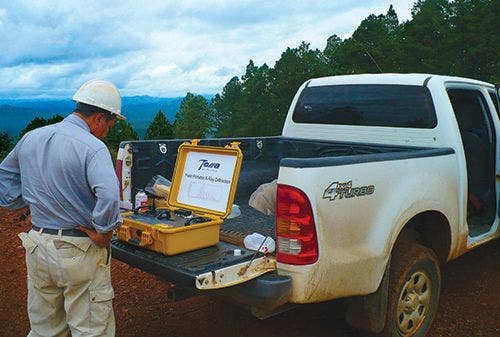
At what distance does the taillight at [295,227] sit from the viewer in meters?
2.72

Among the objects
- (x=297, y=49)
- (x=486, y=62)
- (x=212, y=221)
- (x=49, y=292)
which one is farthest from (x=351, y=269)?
(x=297, y=49)

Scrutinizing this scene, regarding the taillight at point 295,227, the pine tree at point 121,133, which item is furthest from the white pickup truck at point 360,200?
the pine tree at point 121,133

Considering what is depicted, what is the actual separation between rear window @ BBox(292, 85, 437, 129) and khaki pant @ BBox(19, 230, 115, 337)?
2805 millimetres

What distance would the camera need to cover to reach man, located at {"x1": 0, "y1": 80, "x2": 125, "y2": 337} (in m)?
2.65

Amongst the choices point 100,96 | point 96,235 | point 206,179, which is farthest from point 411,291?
point 100,96

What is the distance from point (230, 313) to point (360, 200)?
74.6 inches

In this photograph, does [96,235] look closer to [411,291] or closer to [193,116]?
[411,291]

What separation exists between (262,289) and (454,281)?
302 centimetres

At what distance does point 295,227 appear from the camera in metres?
2.75

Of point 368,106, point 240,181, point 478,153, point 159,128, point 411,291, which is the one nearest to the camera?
point 411,291

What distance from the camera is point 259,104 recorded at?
3133 cm

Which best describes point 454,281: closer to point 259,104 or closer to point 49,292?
point 49,292

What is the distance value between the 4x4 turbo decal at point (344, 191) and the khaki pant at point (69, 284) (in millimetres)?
1289

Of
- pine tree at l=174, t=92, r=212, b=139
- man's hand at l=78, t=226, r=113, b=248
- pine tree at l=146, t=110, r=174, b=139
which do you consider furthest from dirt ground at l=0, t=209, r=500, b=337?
pine tree at l=174, t=92, r=212, b=139
